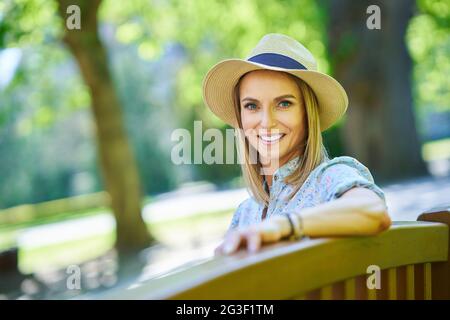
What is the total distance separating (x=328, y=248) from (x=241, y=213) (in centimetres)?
107

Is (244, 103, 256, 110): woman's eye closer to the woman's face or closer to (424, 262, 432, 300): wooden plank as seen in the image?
the woman's face

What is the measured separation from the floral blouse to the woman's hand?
340 millimetres

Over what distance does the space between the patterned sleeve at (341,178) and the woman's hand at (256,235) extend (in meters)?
0.32

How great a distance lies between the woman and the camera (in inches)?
69.0

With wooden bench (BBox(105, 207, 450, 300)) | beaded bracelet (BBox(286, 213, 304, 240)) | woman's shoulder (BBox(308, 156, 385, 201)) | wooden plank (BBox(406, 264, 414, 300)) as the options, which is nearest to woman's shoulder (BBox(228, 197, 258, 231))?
woman's shoulder (BBox(308, 156, 385, 201))

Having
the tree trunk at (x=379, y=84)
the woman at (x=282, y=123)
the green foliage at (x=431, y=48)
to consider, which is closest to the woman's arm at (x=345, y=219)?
the woman at (x=282, y=123)

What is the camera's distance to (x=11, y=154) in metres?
22.9

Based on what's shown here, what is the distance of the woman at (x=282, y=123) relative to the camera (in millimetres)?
1753

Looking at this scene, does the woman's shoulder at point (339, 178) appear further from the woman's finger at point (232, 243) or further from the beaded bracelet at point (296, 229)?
the woman's finger at point (232, 243)

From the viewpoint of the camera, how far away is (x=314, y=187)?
175 centimetres

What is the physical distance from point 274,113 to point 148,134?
22724 mm

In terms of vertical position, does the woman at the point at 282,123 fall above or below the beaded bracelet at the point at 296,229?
above

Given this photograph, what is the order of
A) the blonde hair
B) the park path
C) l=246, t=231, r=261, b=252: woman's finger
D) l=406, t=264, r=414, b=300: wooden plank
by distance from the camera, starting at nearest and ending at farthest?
l=246, t=231, r=261, b=252: woman's finger
l=406, t=264, r=414, b=300: wooden plank
the blonde hair
the park path

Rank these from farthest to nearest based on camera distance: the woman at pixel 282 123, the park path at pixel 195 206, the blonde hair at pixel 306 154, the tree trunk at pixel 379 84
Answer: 1. the tree trunk at pixel 379 84
2. the park path at pixel 195 206
3. the blonde hair at pixel 306 154
4. the woman at pixel 282 123
